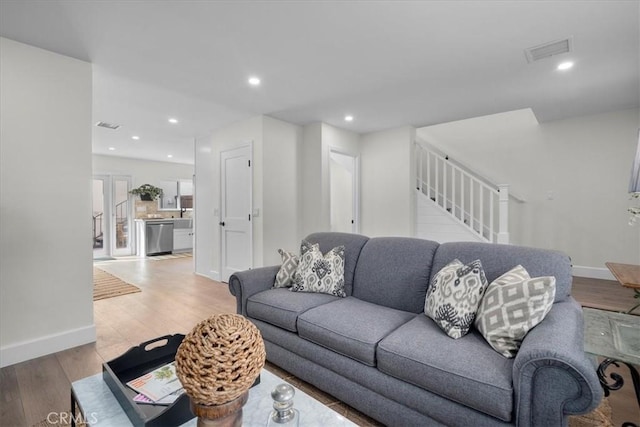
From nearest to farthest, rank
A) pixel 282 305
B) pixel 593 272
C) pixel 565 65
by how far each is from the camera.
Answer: pixel 282 305
pixel 565 65
pixel 593 272

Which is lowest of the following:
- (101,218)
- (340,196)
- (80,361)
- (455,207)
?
(80,361)

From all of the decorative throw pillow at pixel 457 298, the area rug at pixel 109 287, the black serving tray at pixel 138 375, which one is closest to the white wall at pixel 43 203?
the area rug at pixel 109 287

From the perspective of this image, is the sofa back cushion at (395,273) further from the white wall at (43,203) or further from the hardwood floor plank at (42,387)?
the white wall at (43,203)

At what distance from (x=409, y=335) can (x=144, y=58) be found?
9.70 feet

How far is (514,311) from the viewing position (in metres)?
1.36

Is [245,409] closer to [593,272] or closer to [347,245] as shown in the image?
[347,245]

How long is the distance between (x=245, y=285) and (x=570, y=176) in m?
5.07

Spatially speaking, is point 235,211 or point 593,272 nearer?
point 593,272

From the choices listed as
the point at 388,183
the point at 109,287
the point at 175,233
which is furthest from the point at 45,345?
the point at 175,233

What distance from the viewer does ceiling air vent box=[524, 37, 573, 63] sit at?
2.32 m

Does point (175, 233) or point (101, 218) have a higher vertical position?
point (101, 218)

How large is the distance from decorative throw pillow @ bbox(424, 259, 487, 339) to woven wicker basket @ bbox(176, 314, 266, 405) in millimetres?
1112

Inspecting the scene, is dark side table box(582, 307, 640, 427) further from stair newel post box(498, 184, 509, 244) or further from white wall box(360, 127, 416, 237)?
white wall box(360, 127, 416, 237)

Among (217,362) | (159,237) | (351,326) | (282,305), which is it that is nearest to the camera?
(217,362)
